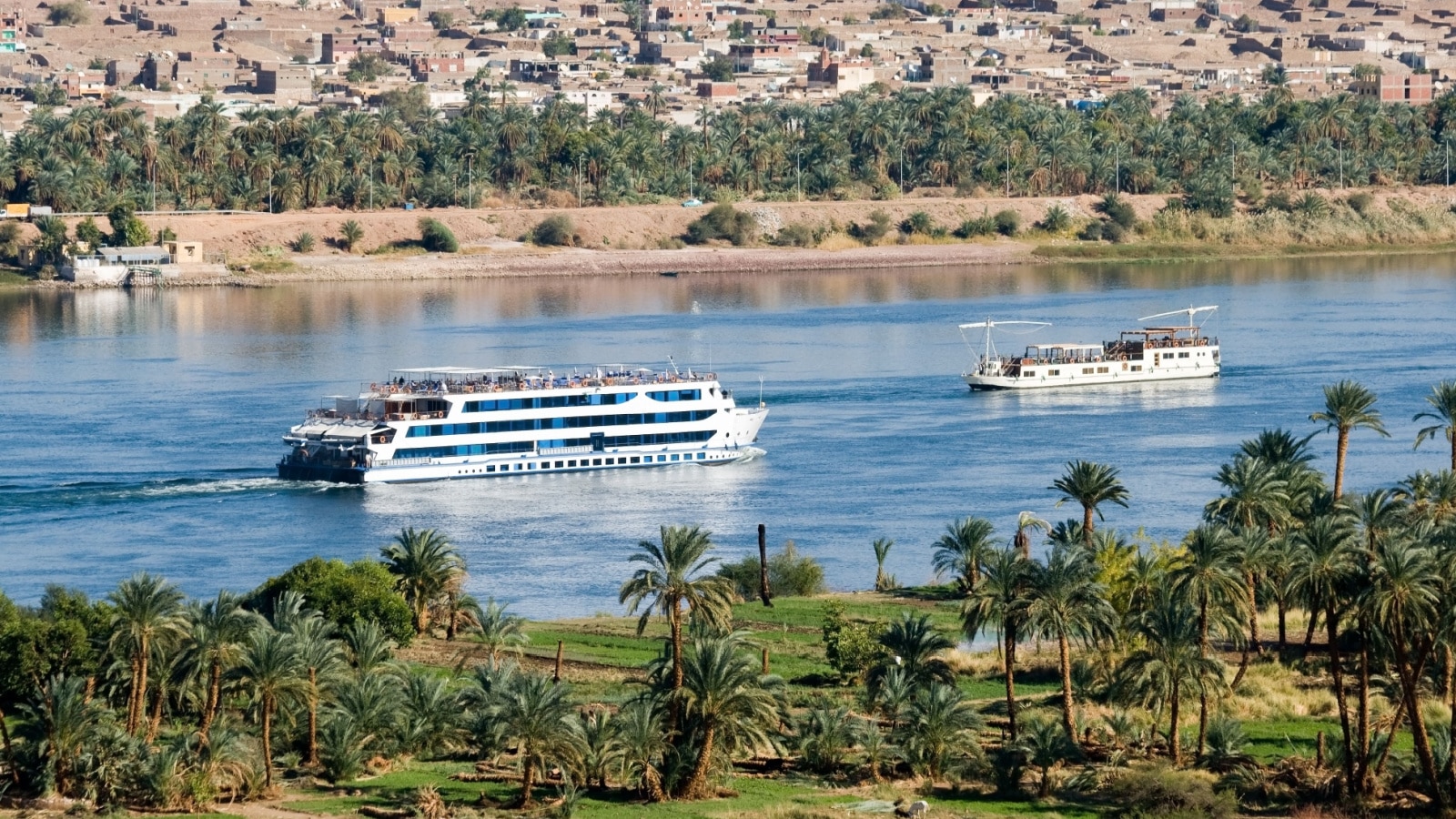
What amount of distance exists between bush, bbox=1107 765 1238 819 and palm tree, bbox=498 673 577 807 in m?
10.6

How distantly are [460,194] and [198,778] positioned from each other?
15005cm

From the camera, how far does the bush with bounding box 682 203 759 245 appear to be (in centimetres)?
19612

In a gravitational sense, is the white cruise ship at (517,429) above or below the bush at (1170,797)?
above

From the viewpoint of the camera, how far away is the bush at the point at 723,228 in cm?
19612

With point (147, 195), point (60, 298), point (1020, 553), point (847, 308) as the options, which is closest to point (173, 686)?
point (1020, 553)

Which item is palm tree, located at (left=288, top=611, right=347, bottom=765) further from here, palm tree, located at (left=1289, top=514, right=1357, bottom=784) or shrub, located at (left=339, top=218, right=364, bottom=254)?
shrub, located at (left=339, top=218, right=364, bottom=254)

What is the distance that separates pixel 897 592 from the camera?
73.9m

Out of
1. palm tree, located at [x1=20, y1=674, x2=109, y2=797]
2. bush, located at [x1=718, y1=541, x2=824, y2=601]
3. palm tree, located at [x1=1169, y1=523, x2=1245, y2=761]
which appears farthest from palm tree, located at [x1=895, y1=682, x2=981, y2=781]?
bush, located at [x1=718, y1=541, x2=824, y2=601]

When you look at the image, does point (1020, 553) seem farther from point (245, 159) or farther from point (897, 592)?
point (245, 159)

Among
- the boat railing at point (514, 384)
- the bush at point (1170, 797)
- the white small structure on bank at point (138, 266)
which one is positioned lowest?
the bush at point (1170, 797)

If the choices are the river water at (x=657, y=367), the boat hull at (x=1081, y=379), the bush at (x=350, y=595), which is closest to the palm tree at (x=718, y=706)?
the bush at (x=350, y=595)

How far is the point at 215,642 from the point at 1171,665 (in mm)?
19098

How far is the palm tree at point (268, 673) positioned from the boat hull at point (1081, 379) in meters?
72.6

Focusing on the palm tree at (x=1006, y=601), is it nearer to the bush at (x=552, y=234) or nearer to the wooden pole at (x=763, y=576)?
the wooden pole at (x=763, y=576)
